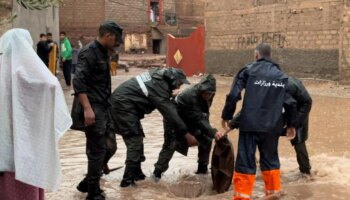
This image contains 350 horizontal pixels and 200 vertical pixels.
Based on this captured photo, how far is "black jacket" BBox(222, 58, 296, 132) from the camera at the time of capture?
4.94m

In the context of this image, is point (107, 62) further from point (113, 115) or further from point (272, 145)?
point (272, 145)

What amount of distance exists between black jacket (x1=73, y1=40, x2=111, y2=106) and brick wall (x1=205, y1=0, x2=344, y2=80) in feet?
49.7

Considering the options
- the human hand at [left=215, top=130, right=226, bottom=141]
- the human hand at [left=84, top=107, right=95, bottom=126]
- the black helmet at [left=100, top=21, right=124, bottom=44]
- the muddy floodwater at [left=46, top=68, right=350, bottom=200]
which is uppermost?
the black helmet at [left=100, top=21, right=124, bottom=44]

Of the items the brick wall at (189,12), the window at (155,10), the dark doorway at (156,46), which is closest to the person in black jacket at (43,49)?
the dark doorway at (156,46)

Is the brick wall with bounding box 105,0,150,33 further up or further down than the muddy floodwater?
further up

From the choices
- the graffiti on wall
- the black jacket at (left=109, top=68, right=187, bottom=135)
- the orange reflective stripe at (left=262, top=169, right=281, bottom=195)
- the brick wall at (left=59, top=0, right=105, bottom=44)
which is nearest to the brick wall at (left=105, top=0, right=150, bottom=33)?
the brick wall at (left=59, top=0, right=105, bottom=44)

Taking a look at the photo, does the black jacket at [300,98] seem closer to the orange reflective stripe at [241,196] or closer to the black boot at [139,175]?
the orange reflective stripe at [241,196]

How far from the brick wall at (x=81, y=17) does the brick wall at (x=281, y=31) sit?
1187 cm

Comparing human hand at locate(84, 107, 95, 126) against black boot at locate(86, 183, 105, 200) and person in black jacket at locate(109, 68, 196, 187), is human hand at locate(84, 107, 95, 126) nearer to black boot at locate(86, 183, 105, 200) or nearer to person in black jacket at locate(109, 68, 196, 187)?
black boot at locate(86, 183, 105, 200)

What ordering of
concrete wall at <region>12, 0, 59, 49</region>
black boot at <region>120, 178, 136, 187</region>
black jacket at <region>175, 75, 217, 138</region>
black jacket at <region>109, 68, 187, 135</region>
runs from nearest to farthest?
black jacket at <region>109, 68, 187, 135</region> → black boot at <region>120, 178, 136, 187</region> → black jacket at <region>175, 75, 217, 138</region> → concrete wall at <region>12, 0, 59, 49</region>

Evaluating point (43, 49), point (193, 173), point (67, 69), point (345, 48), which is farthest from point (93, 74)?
point (345, 48)

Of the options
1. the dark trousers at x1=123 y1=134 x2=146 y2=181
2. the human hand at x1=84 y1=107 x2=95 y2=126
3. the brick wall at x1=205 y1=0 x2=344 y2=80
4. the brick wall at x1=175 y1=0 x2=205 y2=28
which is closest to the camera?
the human hand at x1=84 y1=107 x2=95 y2=126

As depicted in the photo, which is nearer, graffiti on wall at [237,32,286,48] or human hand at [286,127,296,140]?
human hand at [286,127,296,140]

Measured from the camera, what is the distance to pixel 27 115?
3.66 meters
